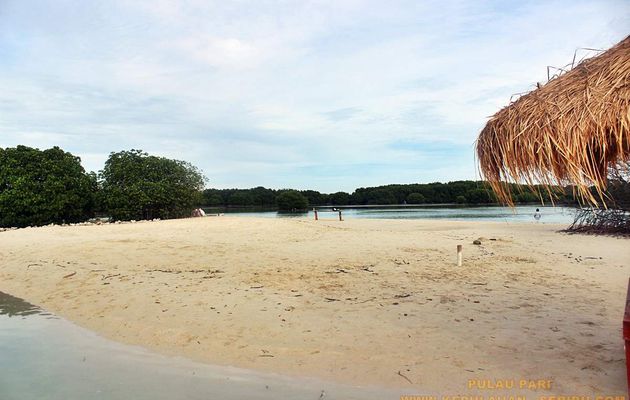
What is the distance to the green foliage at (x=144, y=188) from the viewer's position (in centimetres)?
2630

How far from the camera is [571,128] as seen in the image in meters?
3.54

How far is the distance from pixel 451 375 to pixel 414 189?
9495 centimetres

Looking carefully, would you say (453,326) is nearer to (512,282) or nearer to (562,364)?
(562,364)

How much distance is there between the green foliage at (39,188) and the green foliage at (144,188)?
6.12 ft

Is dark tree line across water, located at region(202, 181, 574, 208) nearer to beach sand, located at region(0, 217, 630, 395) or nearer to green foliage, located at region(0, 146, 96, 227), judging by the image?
green foliage, located at region(0, 146, 96, 227)

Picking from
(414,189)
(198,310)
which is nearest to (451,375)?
(198,310)

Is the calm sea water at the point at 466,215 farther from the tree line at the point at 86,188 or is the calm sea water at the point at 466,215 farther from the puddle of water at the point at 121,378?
the puddle of water at the point at 121,378

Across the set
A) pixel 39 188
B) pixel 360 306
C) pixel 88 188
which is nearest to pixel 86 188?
pixel 88 188

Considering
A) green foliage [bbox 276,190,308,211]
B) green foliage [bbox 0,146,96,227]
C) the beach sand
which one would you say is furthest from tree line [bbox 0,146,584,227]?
green foliage [bbox 276,190,308,211]

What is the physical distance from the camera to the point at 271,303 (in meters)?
6.53

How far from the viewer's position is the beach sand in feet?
13.6

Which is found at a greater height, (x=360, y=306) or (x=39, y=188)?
(x=39, y=188)

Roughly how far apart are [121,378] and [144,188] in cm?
2490

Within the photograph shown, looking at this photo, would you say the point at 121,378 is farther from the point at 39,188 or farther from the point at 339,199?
the point at 339,199
